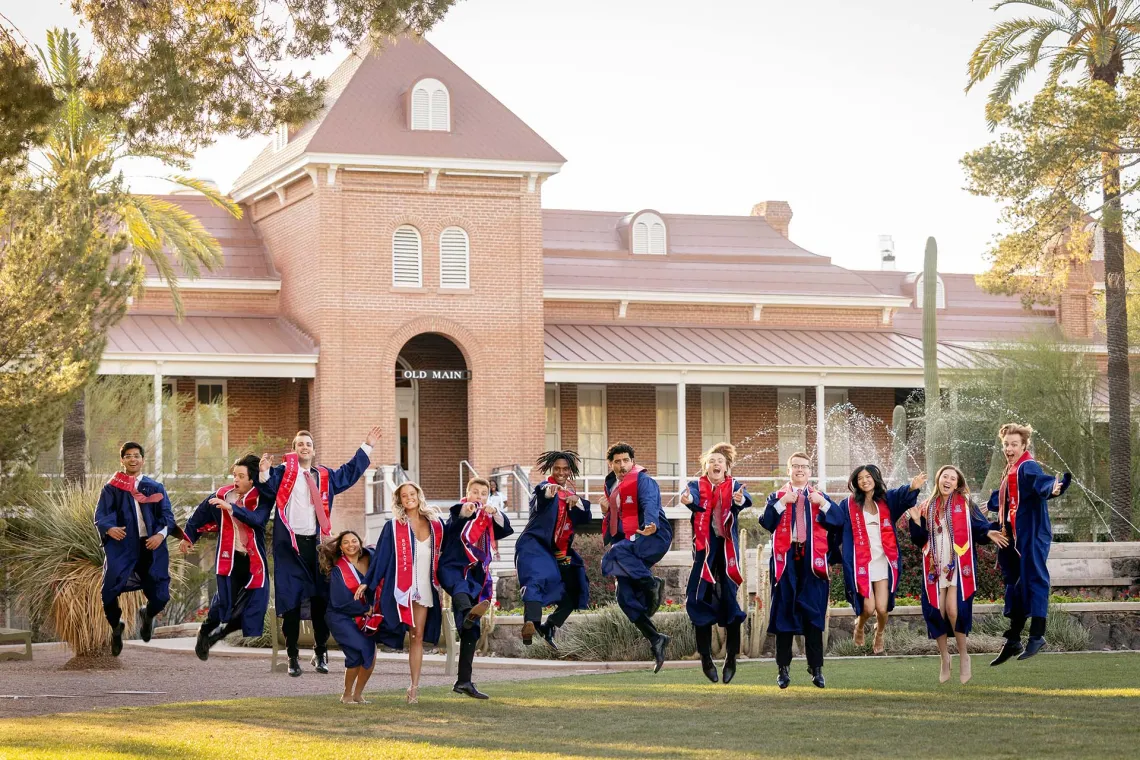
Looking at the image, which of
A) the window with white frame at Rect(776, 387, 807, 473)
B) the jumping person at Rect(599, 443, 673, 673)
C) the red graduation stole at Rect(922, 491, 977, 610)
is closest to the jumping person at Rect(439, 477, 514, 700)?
the jumping person at Rect(599, 443, 673, 673)

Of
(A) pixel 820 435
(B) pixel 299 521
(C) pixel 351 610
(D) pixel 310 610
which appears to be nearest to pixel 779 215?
(A) pixel 820 435

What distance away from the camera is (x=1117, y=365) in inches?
1052

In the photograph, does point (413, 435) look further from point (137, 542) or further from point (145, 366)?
point (137, 542)

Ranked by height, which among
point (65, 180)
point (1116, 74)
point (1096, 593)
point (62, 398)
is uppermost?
point (1116, 74)

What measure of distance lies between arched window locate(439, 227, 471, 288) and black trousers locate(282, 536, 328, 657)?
1913cm

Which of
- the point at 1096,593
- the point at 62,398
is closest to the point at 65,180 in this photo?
the point at 62,398

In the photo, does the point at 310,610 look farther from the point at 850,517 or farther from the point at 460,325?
the point at 460,325

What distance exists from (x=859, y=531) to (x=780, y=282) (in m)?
26.0

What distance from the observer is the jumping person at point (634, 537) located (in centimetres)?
1384

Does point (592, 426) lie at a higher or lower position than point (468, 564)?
higher

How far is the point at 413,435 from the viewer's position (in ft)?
116

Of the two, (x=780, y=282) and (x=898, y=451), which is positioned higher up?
(x=780, y=282)

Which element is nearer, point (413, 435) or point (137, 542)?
point (137, 542)

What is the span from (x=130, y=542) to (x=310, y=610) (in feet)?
5.71
